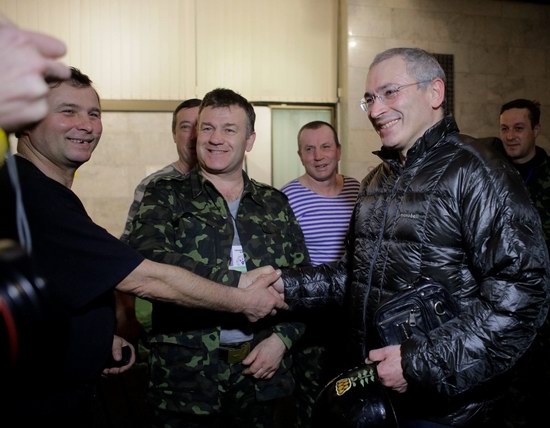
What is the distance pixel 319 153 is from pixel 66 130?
2135 millimetres

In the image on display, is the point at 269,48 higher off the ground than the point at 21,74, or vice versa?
the point at 269,48

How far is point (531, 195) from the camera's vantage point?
3797mm

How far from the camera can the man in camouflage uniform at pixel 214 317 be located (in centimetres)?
245

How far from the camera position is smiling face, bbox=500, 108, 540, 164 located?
13.3ft

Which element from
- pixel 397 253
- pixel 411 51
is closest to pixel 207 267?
pixel 397 253

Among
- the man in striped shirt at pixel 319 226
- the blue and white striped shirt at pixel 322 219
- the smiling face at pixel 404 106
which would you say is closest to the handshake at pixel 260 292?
the man in striped shirt at pixel 319 226

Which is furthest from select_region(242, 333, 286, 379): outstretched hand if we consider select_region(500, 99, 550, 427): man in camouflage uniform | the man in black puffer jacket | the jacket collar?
select_region(500, 99, 550, 427): man in camouflage uniform

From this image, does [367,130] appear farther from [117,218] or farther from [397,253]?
[397,253]

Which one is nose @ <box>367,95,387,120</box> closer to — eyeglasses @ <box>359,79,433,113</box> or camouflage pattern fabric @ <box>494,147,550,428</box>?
eyeglasses @ <box>359,79,433,113</box>

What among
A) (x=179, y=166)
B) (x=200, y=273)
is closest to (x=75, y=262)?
(x=200, y=273)

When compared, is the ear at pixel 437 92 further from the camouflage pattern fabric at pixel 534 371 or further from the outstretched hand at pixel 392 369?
the camouflage pattern fabric at pixel 534 371

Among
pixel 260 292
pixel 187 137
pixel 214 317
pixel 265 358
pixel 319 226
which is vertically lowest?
pixel 265 358

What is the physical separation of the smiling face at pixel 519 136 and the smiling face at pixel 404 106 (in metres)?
2.28

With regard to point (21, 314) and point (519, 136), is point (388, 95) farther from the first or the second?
point (519, 136)
